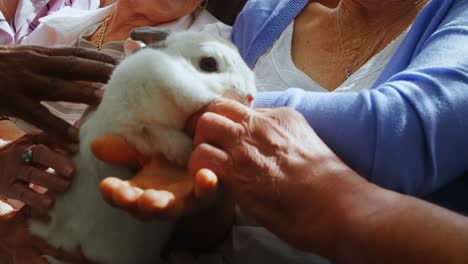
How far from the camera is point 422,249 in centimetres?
45

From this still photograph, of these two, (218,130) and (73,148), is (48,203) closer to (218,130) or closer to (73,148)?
(73,148)

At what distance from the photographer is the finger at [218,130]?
1.80ft

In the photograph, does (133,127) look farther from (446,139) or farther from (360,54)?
(360,54)

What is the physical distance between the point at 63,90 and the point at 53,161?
0.20 meters

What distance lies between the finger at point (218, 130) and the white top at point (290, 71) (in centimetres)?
41

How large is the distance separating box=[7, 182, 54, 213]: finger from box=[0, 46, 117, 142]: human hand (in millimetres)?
117

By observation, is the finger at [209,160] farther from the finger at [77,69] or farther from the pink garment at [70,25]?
the pink garment at [70,25]

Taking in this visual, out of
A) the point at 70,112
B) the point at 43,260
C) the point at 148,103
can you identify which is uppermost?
the point at 148,103

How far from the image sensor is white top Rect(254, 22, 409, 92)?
884 millimetres

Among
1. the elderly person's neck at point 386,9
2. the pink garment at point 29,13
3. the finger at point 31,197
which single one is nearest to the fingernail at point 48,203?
the finger at point 31,197

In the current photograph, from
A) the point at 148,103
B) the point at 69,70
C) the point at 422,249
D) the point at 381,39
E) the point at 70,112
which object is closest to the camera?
the point at 422,249

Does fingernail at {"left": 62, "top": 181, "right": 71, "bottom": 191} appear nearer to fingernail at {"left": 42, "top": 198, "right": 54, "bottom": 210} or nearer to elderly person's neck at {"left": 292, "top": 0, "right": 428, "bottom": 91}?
fingernail at {"left": 42, "top": 198, "right": 54, "bottom": 210}

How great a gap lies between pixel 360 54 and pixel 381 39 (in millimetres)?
56

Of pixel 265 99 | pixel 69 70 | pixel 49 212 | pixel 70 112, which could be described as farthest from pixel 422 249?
pixel 70 112
